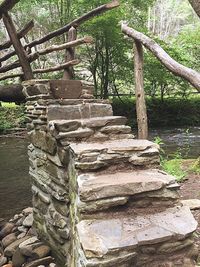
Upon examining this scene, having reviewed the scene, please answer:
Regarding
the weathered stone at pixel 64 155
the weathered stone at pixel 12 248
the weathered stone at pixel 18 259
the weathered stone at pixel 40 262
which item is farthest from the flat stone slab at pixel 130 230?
the weathered stone at pixel 12 248

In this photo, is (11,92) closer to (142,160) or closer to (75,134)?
(75,134)

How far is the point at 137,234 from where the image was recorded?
241cm

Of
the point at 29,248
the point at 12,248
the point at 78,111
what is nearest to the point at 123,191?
the point at 78,111

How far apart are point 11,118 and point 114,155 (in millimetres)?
15921

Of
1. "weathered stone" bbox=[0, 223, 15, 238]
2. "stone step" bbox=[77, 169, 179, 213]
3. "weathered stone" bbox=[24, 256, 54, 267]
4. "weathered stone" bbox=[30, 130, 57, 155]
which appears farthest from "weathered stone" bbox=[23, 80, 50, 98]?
"weathered stone" bbox=[0, 223, 15, 238]

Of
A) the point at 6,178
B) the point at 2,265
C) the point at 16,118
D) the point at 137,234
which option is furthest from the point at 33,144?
the point at 16,118

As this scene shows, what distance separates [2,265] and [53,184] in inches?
59.8

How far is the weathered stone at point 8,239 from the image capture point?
5.02 metres

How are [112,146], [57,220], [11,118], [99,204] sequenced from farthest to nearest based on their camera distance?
[11,118] → [57,220] → [112,146] → [99,204]

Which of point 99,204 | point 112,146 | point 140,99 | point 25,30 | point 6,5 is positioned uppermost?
point 6,5

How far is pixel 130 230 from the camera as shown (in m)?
2.46

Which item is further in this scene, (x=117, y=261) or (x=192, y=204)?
(x=192, y=204)

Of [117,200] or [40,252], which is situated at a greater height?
[117,200]

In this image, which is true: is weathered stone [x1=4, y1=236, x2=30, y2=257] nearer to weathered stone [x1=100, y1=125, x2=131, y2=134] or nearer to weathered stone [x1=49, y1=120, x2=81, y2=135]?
weathered stone [x1=49, y1=120, x2=81, y2=135]
